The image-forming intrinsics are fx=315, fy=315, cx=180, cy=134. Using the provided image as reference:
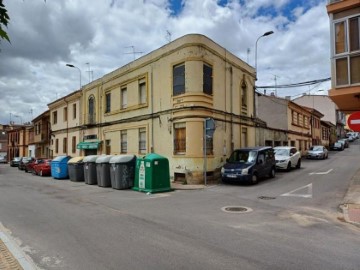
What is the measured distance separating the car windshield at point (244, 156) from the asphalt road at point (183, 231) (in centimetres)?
383

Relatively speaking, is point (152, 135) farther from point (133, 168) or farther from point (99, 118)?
point (99, 118)

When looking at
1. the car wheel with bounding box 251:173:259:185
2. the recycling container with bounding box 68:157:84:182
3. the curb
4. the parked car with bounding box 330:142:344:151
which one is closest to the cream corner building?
the car wheel with bounding box 251:173:259:185

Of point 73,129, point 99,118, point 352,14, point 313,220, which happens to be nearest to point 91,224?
point 313,220

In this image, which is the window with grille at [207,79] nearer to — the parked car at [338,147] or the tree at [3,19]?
the tree at [3,19]

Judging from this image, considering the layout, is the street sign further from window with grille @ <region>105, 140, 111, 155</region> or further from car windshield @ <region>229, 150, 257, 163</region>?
window with grille @ <region>105, 140, 111, 155</region>

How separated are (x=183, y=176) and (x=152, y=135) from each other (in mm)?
3787

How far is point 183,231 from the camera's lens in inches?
286

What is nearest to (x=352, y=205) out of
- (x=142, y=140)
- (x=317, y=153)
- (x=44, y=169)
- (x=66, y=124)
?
(x=142, y=140)

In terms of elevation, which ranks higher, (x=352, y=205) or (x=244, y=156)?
(x=244, y=156)

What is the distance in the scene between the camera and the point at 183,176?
1733 centimetres

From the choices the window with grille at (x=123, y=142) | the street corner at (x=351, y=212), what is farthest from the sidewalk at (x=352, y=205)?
the window with grille at (x=123, y=142)

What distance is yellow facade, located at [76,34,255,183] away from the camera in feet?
56.5

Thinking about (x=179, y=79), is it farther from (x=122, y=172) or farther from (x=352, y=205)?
(x=352, y=205)

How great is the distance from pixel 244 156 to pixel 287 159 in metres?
5.88
